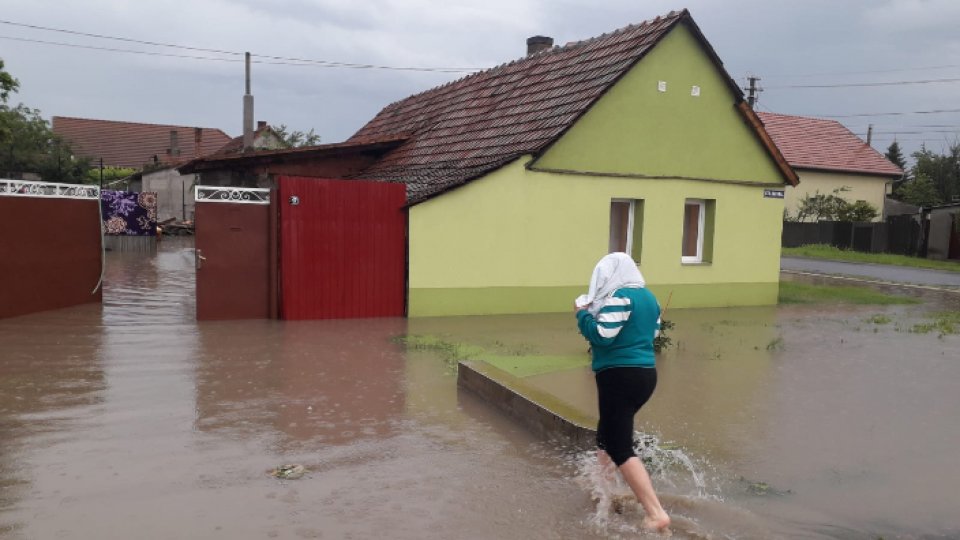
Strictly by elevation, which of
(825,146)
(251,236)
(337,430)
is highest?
(825,146)

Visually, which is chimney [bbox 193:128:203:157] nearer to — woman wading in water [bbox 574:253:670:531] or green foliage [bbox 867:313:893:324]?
green foliage [bbox 867:313:893:324]

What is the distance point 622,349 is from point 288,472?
2467 millimetres

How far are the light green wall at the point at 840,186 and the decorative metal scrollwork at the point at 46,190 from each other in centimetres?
3410

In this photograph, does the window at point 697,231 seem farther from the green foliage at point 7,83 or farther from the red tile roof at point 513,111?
the green foliage at point 7,83

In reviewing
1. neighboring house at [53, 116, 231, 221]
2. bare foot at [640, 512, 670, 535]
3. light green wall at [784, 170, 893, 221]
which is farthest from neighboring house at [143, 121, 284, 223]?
bare foot at [640, 512, 670, 535]

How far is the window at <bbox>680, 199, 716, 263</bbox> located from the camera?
14.8 metres

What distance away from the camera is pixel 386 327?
11.1 m

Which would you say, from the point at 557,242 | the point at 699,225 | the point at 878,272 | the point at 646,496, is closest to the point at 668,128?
the point at 699,225

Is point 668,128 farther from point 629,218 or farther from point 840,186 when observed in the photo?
point 840,186

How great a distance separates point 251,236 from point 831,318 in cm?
1059

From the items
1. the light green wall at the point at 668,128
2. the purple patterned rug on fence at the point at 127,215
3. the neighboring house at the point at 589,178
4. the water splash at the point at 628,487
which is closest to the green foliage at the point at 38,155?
the purple patterned rug on fence at the point at 127,215

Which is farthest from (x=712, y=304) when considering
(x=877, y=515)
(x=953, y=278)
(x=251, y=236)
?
(x=953, y=278)

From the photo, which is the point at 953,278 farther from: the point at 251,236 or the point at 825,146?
the point at 251,236

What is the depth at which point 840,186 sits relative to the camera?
39.1 meters
